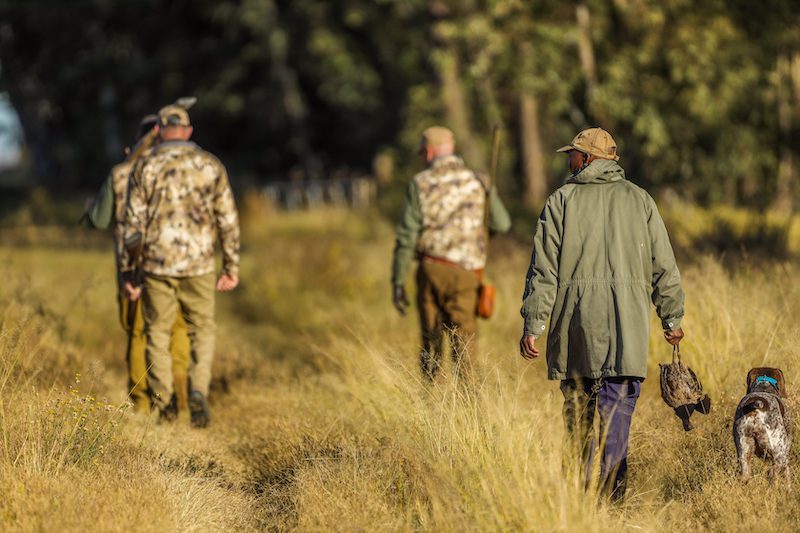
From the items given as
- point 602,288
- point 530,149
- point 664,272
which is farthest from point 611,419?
point 530,149

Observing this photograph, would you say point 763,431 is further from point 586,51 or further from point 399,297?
point 586,51

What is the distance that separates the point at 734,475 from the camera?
18.5 ft

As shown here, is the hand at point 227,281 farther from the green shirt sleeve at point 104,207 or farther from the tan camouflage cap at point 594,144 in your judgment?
the tan camouflage cap at point 594,144

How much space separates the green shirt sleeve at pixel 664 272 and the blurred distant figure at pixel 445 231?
2698 millimetres

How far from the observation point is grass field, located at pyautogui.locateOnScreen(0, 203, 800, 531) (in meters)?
5.11

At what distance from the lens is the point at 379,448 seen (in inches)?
243

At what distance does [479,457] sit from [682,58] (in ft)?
50.3

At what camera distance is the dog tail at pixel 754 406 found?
5.46 metres

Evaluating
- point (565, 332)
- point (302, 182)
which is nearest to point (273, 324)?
point (565, 332)

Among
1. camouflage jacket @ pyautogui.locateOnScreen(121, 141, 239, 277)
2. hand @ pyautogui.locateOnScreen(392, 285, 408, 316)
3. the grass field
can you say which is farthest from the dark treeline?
camouflage jacket @ pyautogui.locateOnScreen(121, 141, 239, 277)

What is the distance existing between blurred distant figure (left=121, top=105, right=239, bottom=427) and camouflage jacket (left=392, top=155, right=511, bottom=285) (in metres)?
1.23

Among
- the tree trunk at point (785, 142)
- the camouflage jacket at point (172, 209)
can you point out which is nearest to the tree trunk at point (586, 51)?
the tree trunk at point (785, 142)

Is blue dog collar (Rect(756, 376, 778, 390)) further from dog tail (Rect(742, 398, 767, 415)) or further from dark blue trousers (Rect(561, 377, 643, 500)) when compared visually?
dark blue trousers (Rect(561, 377, 643, 500))

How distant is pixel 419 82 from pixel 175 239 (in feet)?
65.7
